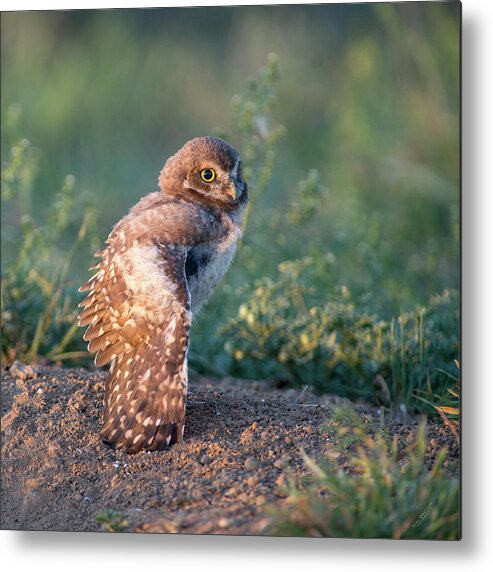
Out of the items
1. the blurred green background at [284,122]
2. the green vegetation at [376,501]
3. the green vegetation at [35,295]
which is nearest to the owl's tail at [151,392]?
the green vegetation at [376,501]

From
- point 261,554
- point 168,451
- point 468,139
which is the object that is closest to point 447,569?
point 261,554

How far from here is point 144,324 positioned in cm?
389

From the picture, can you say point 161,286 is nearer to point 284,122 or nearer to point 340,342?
point 340,342

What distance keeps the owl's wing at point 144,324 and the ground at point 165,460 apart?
0.13 m

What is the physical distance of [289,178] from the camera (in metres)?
7.20

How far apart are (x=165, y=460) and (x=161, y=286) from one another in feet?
2.41

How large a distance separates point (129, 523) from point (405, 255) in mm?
3201

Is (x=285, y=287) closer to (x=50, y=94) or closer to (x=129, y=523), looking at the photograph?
(x=129, y=523)

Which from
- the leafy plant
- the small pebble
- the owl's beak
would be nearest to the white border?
the leafy plant

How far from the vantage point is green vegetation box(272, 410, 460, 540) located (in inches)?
133

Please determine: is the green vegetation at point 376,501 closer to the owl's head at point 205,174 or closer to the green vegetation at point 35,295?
the owl's head at point 205,174

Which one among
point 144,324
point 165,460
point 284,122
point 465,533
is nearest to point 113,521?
point 165,460

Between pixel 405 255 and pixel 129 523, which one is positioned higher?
pixel 405 255

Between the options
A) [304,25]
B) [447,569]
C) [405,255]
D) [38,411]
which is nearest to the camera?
[447,569]
